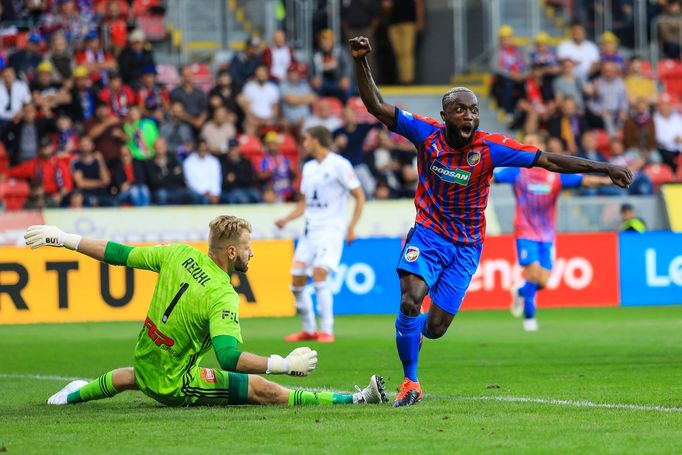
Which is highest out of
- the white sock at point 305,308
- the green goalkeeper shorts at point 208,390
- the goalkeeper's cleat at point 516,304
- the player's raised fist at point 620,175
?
the player's raised fist at point 620,175

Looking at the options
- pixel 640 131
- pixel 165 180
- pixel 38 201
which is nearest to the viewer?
pixel 38 201

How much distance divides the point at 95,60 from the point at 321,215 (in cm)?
969

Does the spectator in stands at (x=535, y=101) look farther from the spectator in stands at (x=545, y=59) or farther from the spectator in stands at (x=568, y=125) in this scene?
the spectator in stands at (x=568, y=125)

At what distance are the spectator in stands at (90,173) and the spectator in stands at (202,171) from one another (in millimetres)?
1421

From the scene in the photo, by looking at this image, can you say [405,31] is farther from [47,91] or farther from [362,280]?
[362,280]

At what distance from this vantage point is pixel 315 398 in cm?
952

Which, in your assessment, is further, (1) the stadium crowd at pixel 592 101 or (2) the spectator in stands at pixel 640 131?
(2) the spectator in stands at pixel 640 131

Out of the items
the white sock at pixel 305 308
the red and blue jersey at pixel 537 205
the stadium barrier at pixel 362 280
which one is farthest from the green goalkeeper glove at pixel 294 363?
the stadium barrier at pixel 362 280

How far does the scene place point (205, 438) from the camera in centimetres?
789

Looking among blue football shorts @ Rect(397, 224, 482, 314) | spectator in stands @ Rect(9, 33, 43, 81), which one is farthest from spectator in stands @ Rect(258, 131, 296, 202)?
blue football shorts @ Rect(397, 224, 482, 314)

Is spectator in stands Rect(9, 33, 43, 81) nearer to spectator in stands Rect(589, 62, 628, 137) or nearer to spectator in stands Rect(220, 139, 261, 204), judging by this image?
spectator in stands Rect(220, 139, 261, 204)

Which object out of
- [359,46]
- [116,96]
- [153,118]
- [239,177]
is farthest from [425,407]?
[116,96]

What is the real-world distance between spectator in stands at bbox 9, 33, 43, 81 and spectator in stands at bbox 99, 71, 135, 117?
1.30 meters

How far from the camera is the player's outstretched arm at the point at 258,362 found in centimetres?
829
